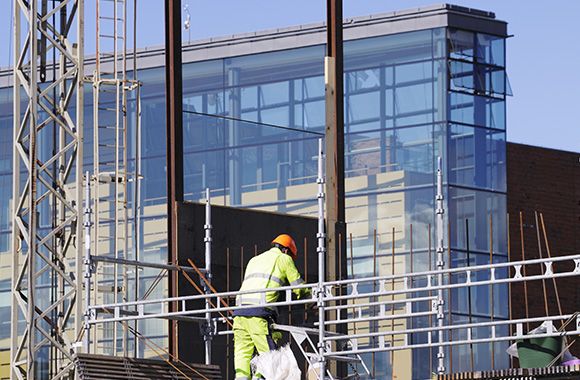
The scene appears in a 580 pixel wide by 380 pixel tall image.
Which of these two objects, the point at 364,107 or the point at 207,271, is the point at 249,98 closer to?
the point at 364,107

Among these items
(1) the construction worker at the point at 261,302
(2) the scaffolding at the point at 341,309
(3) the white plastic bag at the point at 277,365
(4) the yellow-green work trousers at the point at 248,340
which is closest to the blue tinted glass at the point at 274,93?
(2) the scaffolding at the point at 341,309

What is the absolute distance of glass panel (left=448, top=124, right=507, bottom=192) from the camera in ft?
124

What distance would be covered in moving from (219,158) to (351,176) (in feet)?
Result: 10.7

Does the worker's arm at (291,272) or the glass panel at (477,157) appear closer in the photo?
the worker's arm at (291,272)

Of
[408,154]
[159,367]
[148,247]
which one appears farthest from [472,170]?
[159,367]

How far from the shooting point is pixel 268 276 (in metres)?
18.3

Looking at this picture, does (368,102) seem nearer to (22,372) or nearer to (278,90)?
(278,90)

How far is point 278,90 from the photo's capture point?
40.0 meters

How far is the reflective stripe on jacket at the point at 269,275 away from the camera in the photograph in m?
18.0

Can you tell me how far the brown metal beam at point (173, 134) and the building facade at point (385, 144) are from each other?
14929 millimetres

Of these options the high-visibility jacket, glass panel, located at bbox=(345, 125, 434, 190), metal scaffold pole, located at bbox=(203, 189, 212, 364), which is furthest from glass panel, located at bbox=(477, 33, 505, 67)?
the high-visibility jacket

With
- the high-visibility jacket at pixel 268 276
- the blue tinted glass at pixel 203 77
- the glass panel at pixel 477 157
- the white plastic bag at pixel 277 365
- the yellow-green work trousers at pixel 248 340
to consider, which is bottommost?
the white plastic bag at pixel 277 365

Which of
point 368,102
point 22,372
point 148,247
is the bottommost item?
point 22,372

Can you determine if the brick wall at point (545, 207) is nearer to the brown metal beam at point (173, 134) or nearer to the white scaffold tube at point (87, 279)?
the brown metal beam at point (173, 134)
